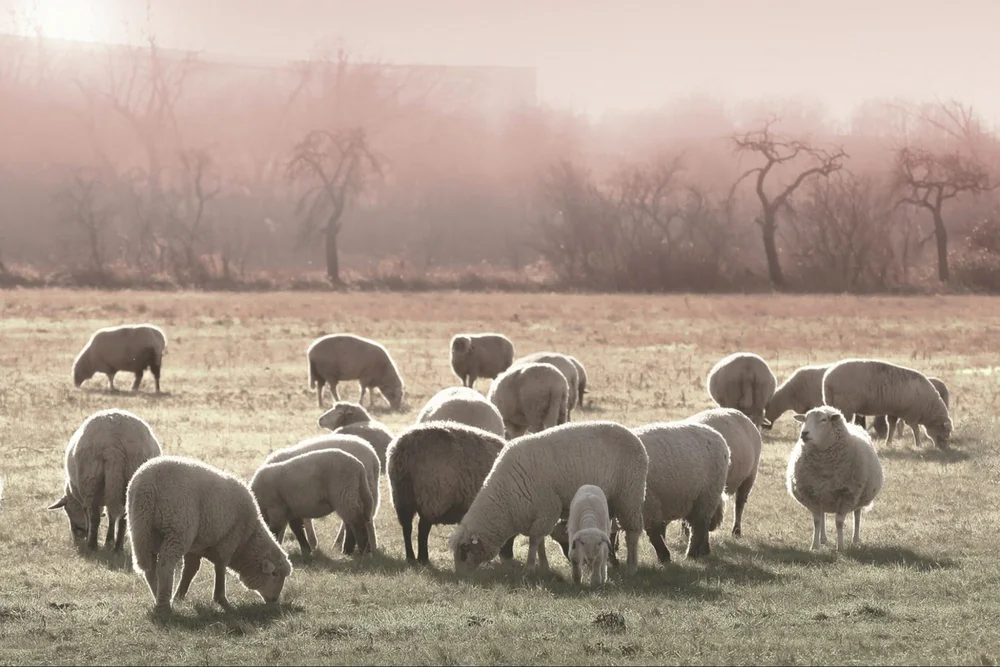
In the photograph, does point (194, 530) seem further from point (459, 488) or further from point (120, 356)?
point (120, 356)

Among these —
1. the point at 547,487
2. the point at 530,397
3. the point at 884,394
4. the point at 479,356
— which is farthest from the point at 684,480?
the point at 479,356

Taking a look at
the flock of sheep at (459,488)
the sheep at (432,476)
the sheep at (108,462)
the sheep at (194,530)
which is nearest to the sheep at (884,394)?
the flock of sheep at (459,488)

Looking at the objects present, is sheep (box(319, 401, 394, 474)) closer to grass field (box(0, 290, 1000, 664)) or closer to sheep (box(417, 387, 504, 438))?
sheep (box(417, 387, 504, 438))

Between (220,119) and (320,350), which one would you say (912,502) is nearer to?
(320,350)

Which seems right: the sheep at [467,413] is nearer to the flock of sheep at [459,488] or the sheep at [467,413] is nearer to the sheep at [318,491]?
the flock of sheep at [459,488]

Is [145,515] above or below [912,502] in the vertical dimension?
above

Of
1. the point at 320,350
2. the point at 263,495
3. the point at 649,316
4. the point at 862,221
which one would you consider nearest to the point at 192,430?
the point at 320,350

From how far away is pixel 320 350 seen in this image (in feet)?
83.2

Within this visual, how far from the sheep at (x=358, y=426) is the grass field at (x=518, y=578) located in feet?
2.69

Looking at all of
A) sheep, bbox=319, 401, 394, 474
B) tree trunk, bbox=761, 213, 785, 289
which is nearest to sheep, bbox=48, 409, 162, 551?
sheep, bbox=319, 401, 394, 474

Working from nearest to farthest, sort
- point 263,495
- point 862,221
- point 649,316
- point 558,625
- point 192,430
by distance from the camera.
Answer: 1. point 558,625
2. point 263,495
3. point 192,430
4. point 649,316
5. point 862,221

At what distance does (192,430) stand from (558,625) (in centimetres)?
1265

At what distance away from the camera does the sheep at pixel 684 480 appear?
12.5 m

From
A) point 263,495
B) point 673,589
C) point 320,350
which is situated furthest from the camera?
point 320,350
